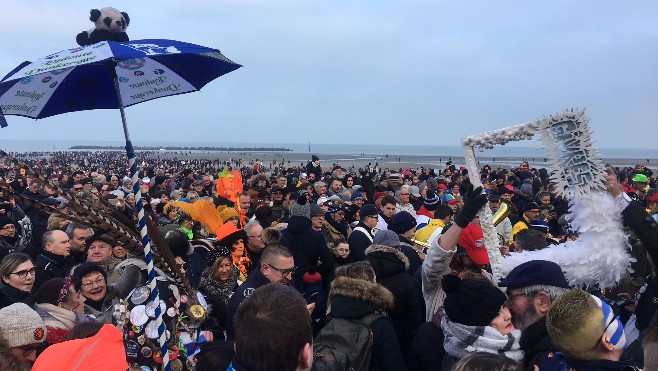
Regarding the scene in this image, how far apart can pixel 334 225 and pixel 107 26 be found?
539cm

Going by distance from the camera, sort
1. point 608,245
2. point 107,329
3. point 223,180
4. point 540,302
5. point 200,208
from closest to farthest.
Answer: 1. point 107,329
2. point 540,302
3. point 608,245
4. point 200,208
5. point 223,180

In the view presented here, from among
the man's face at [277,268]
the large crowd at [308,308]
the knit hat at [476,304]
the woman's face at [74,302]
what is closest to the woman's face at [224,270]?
the large crowd at [308,308]

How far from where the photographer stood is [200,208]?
7.30 metres

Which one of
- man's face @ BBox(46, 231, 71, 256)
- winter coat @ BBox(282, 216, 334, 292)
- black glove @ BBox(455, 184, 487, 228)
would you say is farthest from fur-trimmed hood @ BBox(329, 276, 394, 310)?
man's face @ BBox(46, 231, 71, 256)

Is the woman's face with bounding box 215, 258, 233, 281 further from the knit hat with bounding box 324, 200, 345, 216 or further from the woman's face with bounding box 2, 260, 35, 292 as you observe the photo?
the knit hat with bounding box 324, 200, 345, 216

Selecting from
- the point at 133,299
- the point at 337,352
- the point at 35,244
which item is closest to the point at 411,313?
the point at 337,352

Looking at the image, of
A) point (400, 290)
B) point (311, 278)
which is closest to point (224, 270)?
point (311, 278)

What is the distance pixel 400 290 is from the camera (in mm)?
3971

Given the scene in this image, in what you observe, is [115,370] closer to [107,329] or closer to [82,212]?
[107,329]

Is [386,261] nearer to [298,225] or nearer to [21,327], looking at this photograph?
[298,225]

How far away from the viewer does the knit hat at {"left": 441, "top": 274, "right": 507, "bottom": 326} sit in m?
2.75

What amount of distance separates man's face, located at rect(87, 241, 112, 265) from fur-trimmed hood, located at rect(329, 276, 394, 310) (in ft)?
8.85

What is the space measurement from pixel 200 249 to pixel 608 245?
3791 mm

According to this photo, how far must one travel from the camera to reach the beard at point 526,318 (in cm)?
290
